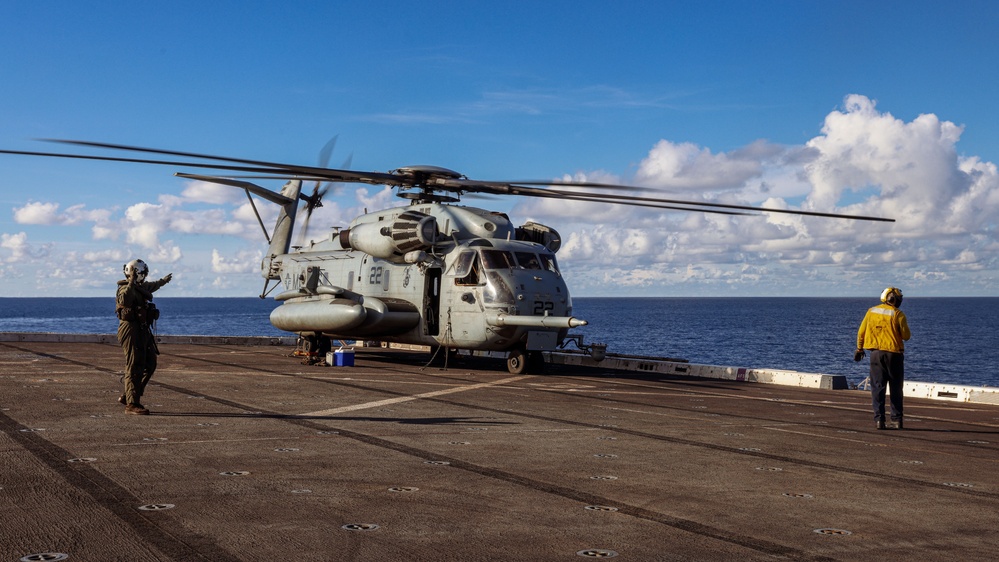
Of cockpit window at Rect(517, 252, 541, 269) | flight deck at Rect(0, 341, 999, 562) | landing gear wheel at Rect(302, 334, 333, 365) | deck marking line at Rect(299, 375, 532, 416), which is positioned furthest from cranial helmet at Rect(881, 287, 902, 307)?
landing gear wheel at Rect(302, 334, 333, 365)

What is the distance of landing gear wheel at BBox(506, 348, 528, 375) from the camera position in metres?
22.3

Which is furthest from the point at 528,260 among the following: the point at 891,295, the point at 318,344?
the point at 891,295

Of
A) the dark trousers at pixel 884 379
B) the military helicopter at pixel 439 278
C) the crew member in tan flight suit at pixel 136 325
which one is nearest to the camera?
the crew member in tan flight suit at pixel 136 325

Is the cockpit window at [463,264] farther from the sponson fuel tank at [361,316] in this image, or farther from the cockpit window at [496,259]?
the sponson fuel tank at [361,316]

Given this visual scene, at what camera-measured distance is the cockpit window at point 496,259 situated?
2203 centimetres

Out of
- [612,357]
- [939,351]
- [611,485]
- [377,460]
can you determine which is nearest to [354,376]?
[612,357]

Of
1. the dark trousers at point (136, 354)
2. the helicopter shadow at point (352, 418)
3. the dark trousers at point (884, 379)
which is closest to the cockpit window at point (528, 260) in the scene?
the helicopter shadow at point (352, 418)

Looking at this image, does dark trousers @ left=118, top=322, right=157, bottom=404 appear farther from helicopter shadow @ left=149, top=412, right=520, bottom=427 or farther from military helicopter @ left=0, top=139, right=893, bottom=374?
military helicopter @ left=0, top=139, right=893, bottom=374

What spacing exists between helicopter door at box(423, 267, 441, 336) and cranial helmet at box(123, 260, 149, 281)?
11.7 meters

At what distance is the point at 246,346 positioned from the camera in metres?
32.4

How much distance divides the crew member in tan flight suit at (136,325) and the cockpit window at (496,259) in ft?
34.7

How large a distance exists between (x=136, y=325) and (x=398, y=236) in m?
11.5

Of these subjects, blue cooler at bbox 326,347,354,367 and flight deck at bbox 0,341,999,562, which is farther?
blue cooler at bbox 326,347,354,367

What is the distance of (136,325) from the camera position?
39.8 feet
